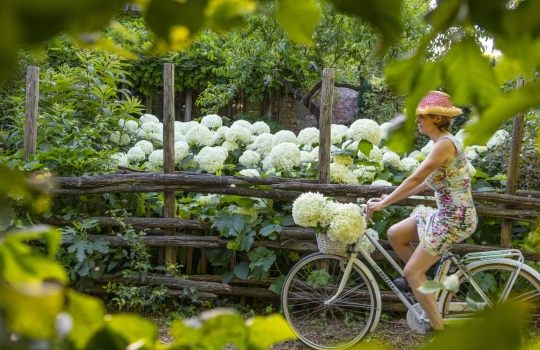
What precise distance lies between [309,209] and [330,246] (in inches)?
9.7

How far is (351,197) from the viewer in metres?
4.11

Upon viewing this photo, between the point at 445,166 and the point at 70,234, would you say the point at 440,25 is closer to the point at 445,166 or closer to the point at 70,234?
the point at 445,166

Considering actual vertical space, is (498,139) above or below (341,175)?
above

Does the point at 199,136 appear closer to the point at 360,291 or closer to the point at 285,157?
the point at 285,157

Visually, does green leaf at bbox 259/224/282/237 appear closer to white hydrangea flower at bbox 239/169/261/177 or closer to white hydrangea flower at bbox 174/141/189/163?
white hydrangea flower at bbox 239/169/261/177

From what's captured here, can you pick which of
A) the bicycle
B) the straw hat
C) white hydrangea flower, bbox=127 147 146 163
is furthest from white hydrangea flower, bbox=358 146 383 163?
white hydrangea flower, bbox=127 147 146 163

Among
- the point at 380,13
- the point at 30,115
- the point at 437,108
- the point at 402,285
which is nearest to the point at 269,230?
the point at 402,285

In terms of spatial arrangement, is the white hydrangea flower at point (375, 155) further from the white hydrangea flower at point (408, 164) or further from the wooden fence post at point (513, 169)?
the wooden fence post at point (513, 169)

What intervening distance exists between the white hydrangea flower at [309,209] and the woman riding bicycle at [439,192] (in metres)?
0.43

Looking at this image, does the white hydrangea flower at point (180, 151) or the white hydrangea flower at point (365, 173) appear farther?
the white hydrangea flower at point (180, 151)

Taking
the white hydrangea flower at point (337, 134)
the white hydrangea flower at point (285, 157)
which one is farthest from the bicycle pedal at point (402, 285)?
the white hydrangea flower at point (337, 134)

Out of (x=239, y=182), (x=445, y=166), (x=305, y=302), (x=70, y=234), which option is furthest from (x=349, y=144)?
(x=70, y=234)

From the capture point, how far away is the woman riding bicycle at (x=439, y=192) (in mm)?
2816

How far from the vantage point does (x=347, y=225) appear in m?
3.29
